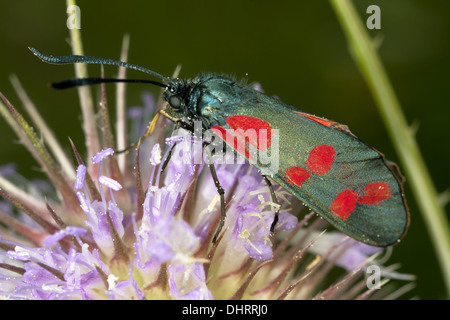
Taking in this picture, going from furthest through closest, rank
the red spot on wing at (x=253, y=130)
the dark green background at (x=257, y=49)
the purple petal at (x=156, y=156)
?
the dark green background at (x=257, y=49) < the purple petal at (x=156, y=156) < the red spot on wing at (x=253, y=130)

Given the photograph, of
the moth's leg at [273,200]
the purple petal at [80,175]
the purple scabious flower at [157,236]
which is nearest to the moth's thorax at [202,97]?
the purple scabious flower at [157,236]

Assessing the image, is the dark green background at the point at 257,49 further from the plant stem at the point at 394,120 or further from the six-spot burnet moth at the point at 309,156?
the six-spot burnet moth at the point at 309,156

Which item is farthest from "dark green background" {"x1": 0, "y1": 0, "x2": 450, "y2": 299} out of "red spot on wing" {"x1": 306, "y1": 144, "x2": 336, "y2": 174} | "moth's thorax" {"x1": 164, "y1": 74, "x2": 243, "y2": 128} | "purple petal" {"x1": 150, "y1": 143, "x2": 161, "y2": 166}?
"red spot on wing" {"x1": 306, "y1": 144, "x2": 336, "y2": 174}

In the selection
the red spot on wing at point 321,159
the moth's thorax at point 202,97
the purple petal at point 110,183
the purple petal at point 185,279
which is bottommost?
the purple petal at point 185,279

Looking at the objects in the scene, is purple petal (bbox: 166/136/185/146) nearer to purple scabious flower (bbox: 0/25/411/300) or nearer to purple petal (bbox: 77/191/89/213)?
purple scabious flower (bbox: 0/25/411/300)

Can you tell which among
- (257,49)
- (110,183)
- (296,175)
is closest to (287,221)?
(296,175)

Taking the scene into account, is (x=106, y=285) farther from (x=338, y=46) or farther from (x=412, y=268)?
(x=338, y=46)

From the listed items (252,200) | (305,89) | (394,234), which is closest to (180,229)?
(252,200)

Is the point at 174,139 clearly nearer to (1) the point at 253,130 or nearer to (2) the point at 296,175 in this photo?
(1) the point at 253,130
